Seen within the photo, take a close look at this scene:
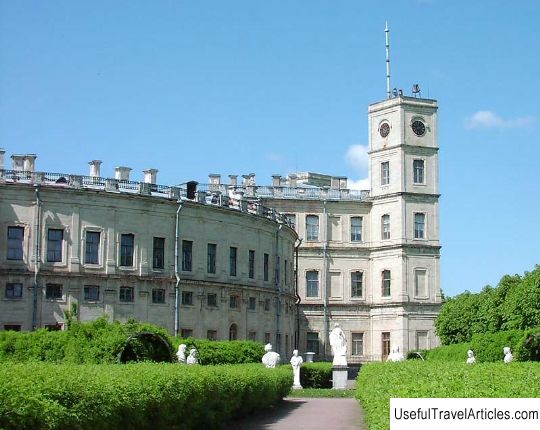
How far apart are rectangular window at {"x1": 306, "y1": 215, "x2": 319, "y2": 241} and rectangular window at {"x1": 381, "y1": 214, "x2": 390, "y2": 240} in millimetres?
5329

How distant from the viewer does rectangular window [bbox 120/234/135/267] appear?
Result: 52.8 m

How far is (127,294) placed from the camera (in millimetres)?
52469

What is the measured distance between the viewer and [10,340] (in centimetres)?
3256

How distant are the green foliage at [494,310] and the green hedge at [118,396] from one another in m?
33.4

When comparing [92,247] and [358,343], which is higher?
[92,247]

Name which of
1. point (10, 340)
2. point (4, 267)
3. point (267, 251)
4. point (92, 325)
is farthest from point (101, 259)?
point (92, 325)

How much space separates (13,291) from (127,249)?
6969 millimetres

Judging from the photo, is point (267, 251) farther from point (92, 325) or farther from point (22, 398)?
point (22, 398)

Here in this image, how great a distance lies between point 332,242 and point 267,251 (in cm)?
1719

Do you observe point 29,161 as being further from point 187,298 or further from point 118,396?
point 118,396

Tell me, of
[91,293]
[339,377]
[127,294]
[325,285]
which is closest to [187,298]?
[127,294]

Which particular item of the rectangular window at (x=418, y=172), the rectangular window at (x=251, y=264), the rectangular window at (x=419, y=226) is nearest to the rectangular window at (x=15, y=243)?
the rectangular window at (x=251, y=264)

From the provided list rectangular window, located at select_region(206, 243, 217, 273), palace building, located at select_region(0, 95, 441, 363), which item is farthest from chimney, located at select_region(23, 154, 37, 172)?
rectangular window, located at select_region(206, 243, 217, 273)

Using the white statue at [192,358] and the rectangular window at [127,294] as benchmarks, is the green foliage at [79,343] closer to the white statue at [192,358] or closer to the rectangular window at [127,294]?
the white statue at [192,358]
